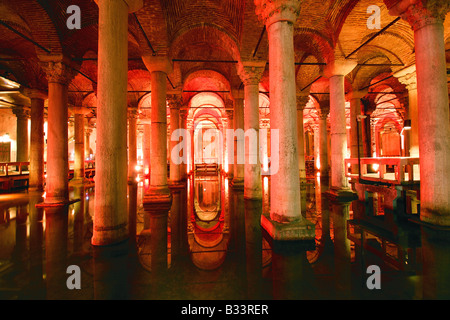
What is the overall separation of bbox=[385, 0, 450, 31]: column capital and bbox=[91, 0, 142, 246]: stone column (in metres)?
6.72

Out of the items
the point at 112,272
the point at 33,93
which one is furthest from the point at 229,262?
the point at 33,93

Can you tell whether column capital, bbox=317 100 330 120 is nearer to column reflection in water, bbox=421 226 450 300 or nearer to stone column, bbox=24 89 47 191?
column reflection in water, bbox=421 226 450 300

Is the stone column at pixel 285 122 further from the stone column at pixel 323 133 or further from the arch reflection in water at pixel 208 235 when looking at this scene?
the stone column at pixel 323 133

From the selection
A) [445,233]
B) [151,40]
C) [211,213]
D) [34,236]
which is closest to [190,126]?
[151,40]

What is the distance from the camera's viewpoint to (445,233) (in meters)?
4.69

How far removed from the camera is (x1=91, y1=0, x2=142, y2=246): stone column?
418 cm

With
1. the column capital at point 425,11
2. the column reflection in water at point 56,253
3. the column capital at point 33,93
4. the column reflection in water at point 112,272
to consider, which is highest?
the column capital at point 33,93

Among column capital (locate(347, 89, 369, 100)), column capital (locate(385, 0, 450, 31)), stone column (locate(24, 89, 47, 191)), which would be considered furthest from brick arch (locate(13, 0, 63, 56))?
column capital (locate(347, 89, 369, 100))

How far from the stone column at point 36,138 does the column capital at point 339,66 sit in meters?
14.7

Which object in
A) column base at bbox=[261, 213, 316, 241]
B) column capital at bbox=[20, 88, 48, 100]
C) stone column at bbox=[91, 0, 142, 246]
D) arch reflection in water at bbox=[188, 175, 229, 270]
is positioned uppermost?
column capital at bbox=[20, 88, 48, 100]

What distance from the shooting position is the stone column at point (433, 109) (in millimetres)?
4906

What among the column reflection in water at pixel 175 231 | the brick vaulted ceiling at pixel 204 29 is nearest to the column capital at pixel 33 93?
the brick vaulted ceiling at pixel 204 29
